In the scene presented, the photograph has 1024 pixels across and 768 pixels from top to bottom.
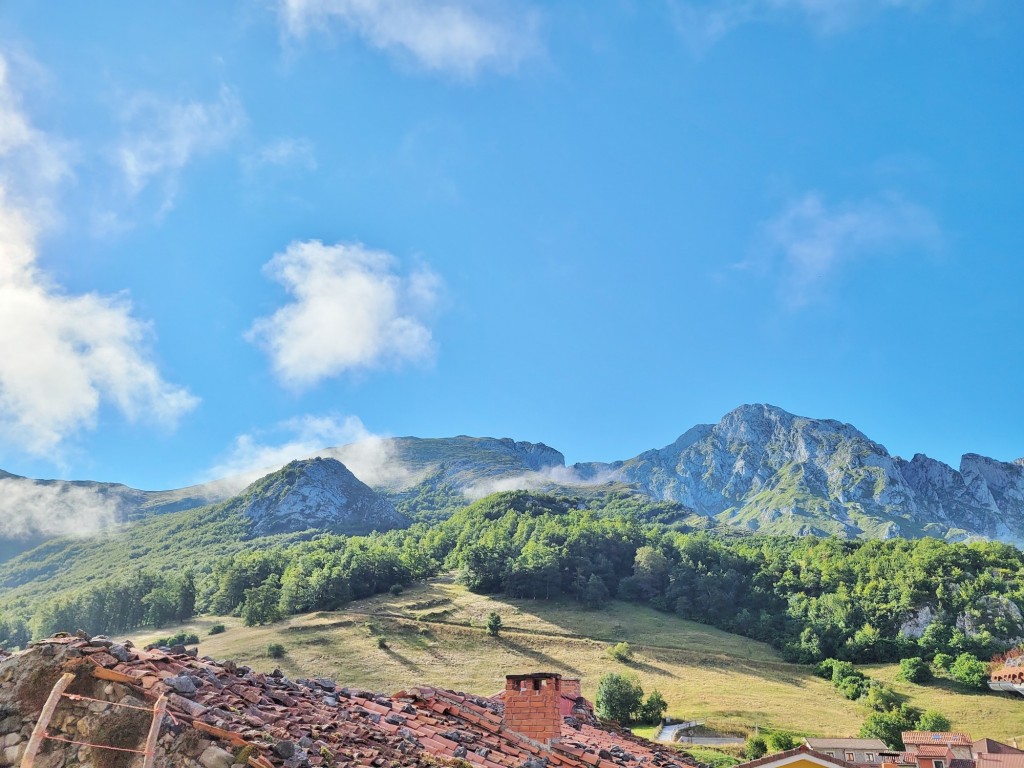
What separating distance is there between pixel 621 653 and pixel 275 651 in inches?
1439

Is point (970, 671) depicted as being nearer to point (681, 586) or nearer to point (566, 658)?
point (681, 586)

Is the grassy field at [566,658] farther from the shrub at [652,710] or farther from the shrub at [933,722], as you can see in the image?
the shrub at [933,722]

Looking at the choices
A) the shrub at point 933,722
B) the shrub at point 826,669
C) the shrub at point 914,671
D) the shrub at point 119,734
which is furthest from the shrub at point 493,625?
the shrub at point 119,734

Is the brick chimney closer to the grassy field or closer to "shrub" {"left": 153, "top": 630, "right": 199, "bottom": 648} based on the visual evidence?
the grassy field

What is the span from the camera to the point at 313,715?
264 inches

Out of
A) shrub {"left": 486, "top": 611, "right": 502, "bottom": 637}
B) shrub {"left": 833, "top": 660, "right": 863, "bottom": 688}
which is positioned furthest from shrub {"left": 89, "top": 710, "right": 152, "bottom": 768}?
shrub {"left": 486, "top": 611, "right": 502, "bottom": 637}

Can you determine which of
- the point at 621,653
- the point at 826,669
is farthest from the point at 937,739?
the point at 826,669

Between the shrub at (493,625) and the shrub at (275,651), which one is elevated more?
the shrub at (493,625)

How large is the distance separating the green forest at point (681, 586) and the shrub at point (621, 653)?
23.8 metres

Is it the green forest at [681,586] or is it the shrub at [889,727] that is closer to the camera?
the shrub at [889,727]

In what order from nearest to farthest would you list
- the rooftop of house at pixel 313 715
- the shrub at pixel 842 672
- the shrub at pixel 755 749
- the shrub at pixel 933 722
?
the rooftop of house at pixel 313 715
the shrub at pixel 755 749
the shrub at pixel 933 722
the shrub at pixel 842 672

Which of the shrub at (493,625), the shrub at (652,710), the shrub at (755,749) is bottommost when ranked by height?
the shrub at (652,710)

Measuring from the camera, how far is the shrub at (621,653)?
7694 centimetres

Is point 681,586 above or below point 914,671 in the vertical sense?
above
